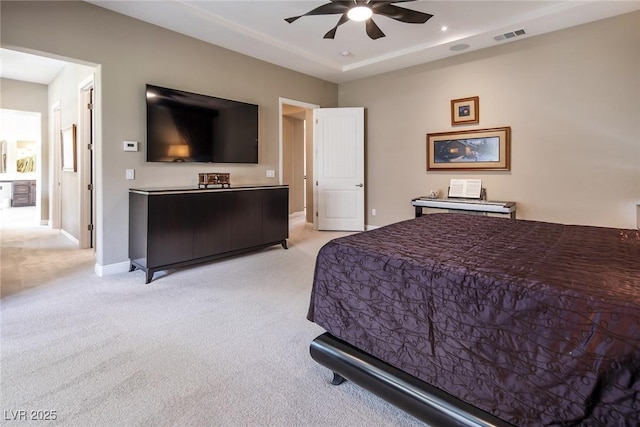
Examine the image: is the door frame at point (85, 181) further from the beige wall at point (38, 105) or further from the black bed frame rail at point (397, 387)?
the black bed frame rail at point (397, 387)

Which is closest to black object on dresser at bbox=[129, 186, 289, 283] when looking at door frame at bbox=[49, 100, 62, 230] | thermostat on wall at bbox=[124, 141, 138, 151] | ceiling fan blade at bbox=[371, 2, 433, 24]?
thermostat on wall at bbox=[124, 141, 138, 151]

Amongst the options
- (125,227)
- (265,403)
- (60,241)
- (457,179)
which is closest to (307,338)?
(265,403)

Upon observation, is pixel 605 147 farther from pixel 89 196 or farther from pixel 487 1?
pixel 89 196

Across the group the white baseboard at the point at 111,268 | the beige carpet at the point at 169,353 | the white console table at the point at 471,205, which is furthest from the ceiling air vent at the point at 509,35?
the white baseboard at the point at 111,268

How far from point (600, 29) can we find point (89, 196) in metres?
6.79

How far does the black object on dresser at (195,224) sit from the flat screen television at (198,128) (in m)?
0.64

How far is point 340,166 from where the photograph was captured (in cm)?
605

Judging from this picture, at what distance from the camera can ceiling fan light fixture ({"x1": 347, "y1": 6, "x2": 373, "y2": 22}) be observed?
10.0 feet

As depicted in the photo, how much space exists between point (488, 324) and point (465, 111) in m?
4.35

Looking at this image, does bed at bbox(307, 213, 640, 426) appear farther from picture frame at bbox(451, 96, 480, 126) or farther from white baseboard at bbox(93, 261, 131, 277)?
picture frame at bbox(451, 96, 480, 126)

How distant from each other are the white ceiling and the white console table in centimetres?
210

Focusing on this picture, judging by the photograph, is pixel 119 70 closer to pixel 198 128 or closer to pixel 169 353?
pixel 198 128

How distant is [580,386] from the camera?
100 centimetres

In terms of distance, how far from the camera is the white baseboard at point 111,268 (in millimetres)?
3623
